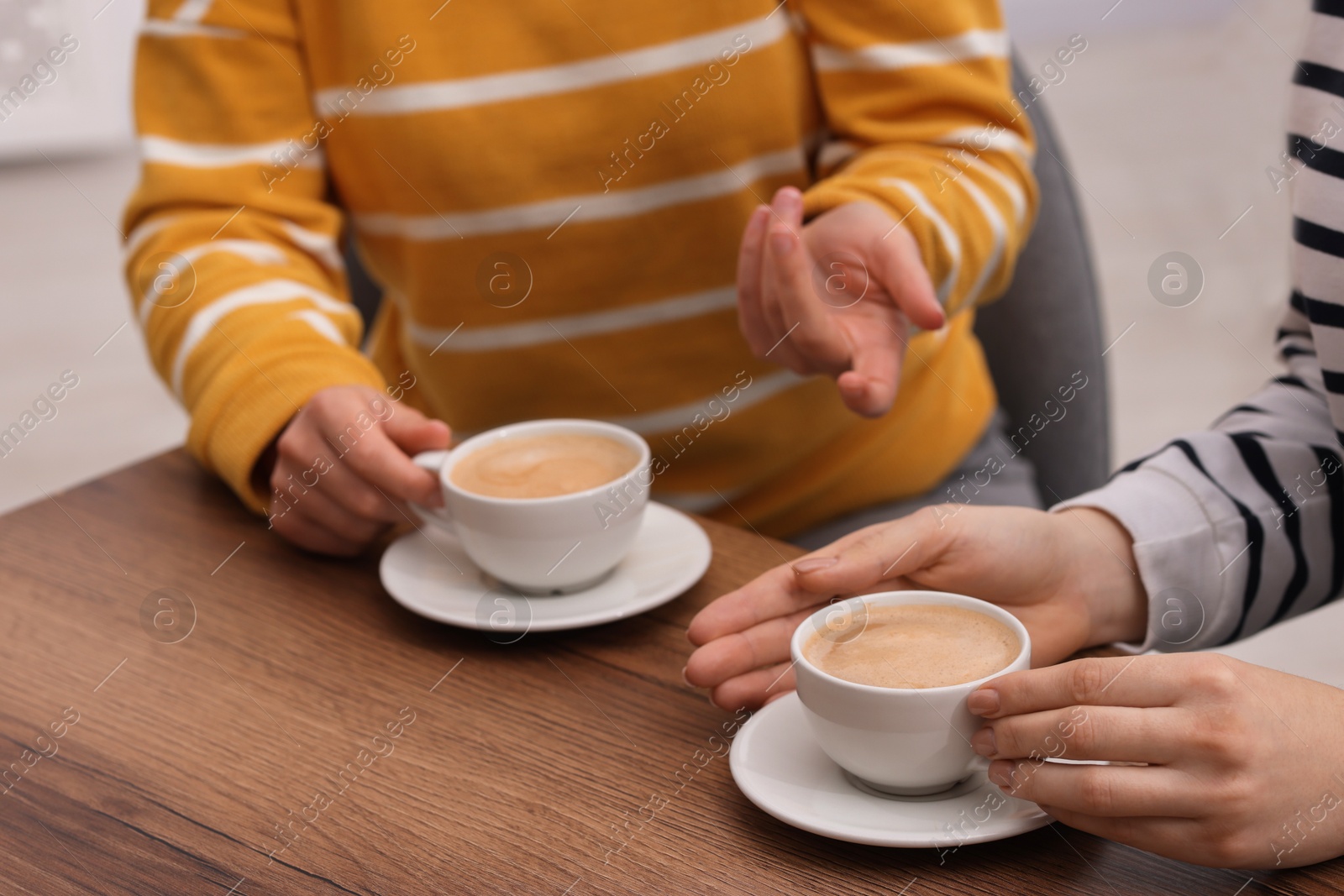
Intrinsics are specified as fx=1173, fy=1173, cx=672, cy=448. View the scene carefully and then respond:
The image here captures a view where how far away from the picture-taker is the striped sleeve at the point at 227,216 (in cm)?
86

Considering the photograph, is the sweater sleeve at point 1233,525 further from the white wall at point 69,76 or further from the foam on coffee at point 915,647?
the white wall at point 69,76

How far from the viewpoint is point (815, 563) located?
601 millimetres

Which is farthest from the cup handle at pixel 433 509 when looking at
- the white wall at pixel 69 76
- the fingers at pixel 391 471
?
the white wall at pixel 69 76

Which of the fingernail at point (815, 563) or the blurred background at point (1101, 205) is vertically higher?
the fingernail at point (815, 563)

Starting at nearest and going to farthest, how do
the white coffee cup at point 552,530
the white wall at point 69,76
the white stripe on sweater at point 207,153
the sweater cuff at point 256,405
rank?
the white coffee cup at point 552,530 → the sweater cuff at point 256,405 → the white stripe on sweater at point 207,153 → the white wall at point 69,76

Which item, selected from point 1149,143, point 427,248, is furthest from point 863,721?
point 1149,143

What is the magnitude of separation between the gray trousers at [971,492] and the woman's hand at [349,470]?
38cm

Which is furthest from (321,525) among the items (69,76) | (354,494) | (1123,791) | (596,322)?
(69,76)

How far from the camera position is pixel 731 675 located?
60cm

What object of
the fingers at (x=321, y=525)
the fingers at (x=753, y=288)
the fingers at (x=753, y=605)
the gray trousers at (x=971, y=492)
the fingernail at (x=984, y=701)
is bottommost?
the gray trousers at (x=971, y=492)

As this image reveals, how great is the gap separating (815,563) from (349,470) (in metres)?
0.34

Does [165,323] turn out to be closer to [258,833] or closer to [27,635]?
[27,635]

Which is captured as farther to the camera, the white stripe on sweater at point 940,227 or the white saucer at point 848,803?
the white stripe on sweater at point 940,227

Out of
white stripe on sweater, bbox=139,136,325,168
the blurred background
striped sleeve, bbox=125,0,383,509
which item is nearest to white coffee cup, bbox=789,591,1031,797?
striped sleeve, bbox=125,0,383,509
